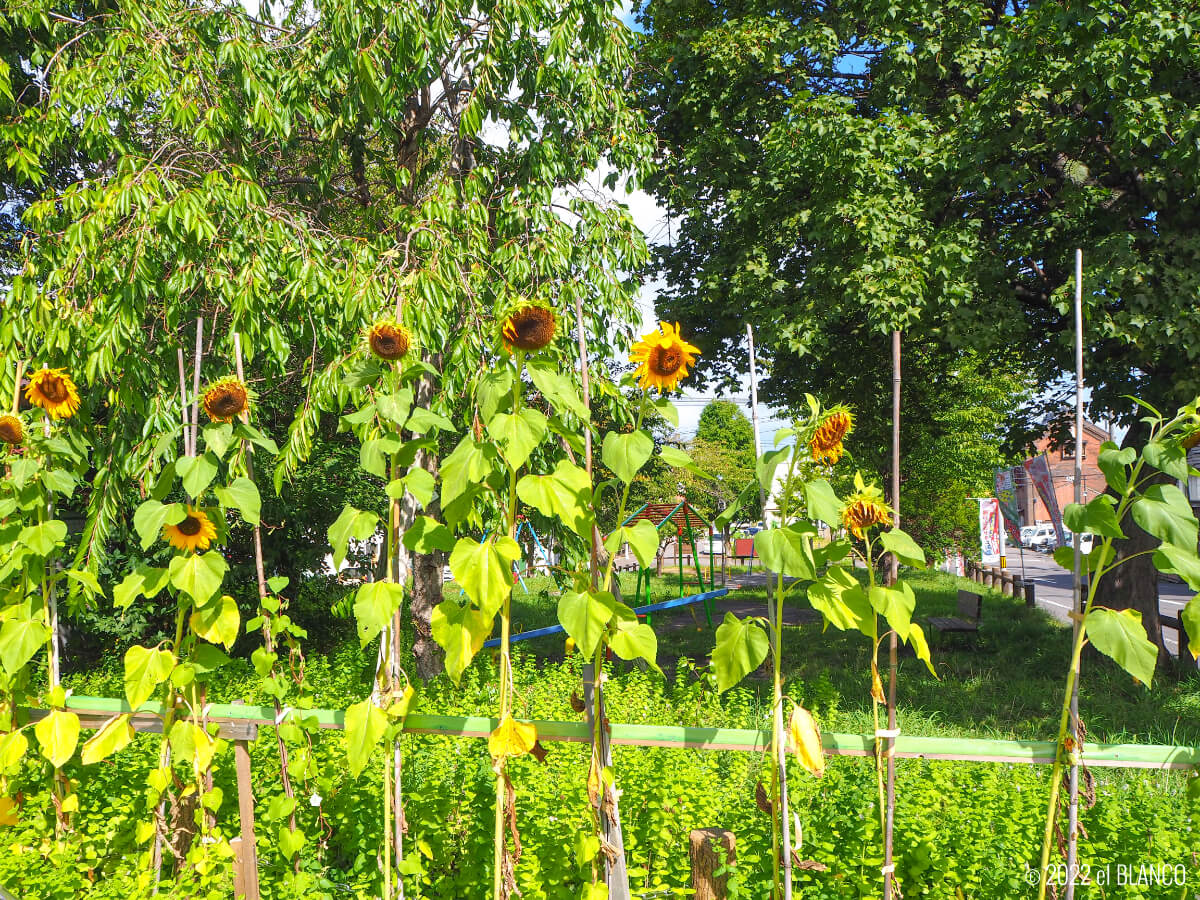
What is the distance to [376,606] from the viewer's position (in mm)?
1538

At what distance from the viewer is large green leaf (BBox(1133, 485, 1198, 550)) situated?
1319 millimetres

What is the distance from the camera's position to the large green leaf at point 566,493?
4.52ft

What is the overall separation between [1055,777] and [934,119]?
20.7 feet

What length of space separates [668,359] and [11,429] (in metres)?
1.75

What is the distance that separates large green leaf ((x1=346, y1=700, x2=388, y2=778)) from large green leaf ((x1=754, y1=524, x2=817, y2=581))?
82 cm

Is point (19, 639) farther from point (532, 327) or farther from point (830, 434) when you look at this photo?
point (830, 434)

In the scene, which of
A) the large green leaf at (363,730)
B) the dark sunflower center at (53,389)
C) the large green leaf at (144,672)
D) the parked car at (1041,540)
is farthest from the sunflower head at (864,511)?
the parked car at (1041,540)

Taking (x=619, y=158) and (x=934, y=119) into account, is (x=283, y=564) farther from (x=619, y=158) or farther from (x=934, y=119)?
(x=934, y=119)

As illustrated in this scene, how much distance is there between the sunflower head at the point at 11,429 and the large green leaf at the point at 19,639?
1.43ft

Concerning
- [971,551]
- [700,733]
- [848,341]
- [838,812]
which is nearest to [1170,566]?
[700,733]

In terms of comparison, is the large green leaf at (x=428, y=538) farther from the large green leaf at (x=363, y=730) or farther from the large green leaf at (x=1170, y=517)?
the large green leaf at (x=1170, y=517)

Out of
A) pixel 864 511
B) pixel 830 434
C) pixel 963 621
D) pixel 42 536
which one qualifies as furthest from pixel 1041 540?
pixel 42 536

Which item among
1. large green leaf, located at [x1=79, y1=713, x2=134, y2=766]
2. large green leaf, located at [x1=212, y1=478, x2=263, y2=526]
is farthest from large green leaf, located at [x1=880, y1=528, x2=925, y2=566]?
large green leaf, located at [x1=79, y1=713, x2=134, y2=766]

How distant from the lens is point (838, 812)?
8.61 feet
